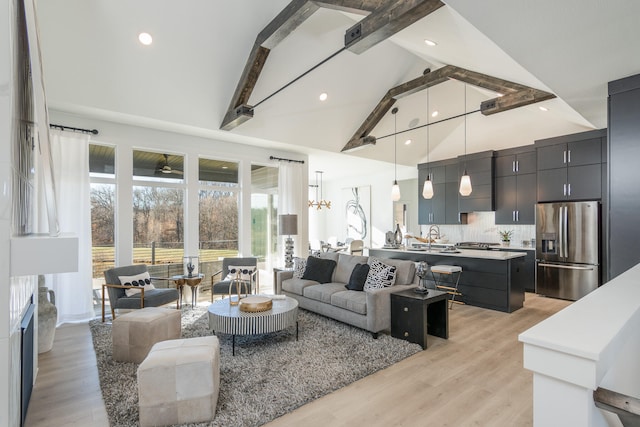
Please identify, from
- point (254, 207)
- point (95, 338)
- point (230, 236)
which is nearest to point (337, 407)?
point (95, 338)

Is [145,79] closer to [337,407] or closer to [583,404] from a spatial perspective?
[337,407]

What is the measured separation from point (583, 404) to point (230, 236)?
6.03 meters

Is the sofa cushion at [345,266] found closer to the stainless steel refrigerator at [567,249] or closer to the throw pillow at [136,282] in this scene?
the throw pillow at [136,282]

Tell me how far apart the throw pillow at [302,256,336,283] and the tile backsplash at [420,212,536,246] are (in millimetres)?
4131

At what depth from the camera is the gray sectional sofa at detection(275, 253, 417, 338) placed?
3.80 metres

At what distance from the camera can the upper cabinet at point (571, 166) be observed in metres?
5.49

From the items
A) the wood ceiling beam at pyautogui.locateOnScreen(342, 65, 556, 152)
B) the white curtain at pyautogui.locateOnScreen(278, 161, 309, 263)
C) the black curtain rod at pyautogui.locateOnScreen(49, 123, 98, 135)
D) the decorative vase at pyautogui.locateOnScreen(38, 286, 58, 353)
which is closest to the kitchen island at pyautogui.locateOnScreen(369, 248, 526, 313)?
the wood ceiling beam at pyautogui.locateOnScreen(342, 65, 556, 152)

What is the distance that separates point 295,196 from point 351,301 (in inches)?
141

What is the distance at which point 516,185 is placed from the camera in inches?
261

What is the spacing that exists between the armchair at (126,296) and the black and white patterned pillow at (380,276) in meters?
2.69

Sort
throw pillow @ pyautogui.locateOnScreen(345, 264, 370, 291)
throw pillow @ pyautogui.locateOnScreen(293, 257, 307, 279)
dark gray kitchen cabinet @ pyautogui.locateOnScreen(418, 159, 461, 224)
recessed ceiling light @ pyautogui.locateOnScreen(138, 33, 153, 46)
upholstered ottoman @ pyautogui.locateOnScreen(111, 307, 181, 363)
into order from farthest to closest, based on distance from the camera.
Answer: dark gray kitchen cabinet @ pyautogui.locateOnScreen(418, 159, 461, 224)
throw pillow @ pyautogui.locateOnScreen(293, 257, 307, 279)
throw pillow @ pyautogui.locateOnScreen(345, 264, 370, 291)
recessed ceiling light @ pyautogui.locateOnScreen(138, 33, 153, 46)
upholstered ottoman @ pyautogui.locateOnScreen(111, 307, 181, 363)

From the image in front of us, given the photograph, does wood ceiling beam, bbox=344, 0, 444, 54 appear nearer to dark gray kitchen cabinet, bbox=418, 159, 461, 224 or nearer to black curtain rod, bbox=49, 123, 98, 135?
black curtain rod, bbox=49, 123, 98, 135

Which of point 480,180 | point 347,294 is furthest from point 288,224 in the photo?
point 480,180

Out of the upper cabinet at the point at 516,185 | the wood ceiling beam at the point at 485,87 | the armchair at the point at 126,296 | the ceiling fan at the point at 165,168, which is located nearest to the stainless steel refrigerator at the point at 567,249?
the upper cabinet at the point at 516,185
